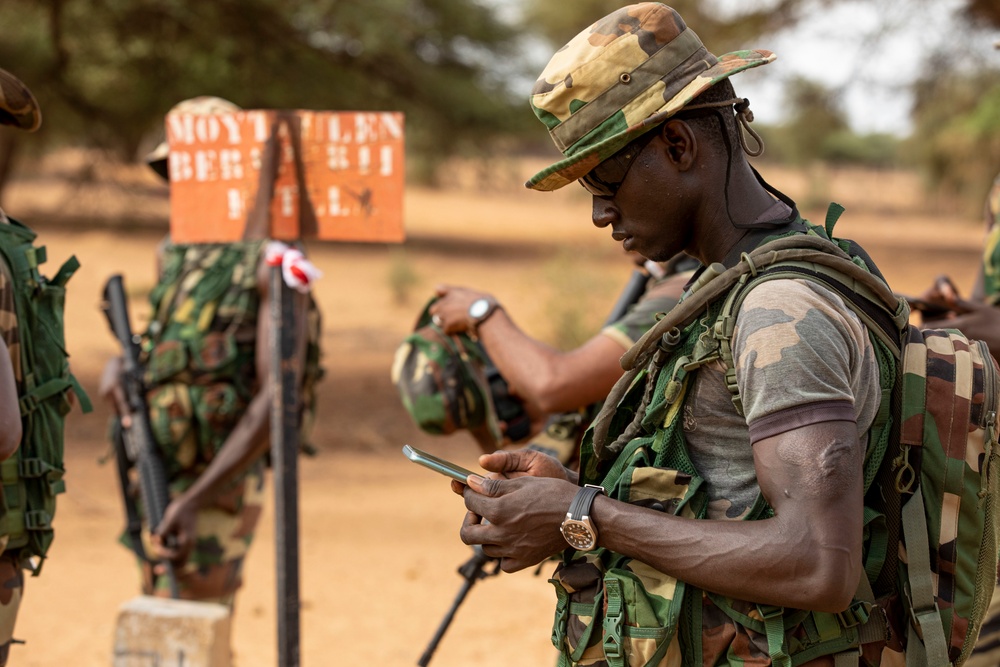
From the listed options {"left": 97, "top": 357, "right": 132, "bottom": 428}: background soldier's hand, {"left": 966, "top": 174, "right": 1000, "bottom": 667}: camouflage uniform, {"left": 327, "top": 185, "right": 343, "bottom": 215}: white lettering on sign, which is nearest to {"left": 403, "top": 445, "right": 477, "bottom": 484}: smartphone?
{"left": 327, "top": 185, "right": 343, "bottom": 215}: white lettering on sign

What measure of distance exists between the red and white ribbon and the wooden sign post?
0.10ft

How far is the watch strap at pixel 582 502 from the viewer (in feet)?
6.33

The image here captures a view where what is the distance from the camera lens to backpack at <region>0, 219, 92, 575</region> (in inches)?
110

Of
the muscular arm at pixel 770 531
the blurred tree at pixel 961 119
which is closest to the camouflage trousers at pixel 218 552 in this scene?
the muscular arm at pixel 770 531

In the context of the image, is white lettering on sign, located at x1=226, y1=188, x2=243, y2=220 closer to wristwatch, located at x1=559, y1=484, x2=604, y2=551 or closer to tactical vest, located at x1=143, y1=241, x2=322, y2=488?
tactical vest, located at x1=143, y1=241, x2=322, y2=488

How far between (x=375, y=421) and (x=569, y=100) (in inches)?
343

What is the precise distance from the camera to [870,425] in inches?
76.2

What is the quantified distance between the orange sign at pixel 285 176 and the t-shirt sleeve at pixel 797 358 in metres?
1.86

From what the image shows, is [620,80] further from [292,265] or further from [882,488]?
[292,265]

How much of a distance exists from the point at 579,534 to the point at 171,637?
1.98 meters

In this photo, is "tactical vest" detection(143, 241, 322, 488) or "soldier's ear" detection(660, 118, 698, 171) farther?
"tactical vest" detection(143, 241, 322, 488)

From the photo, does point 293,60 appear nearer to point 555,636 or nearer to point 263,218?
point 263,218

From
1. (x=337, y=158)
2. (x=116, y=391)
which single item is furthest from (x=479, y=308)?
(x=116, y=391)

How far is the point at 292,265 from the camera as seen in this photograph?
3.54 metres
